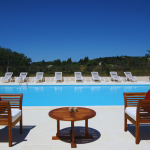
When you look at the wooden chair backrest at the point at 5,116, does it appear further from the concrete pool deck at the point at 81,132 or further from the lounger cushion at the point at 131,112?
the lounger cushion at the point at 131,112

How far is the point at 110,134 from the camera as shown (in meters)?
2.59

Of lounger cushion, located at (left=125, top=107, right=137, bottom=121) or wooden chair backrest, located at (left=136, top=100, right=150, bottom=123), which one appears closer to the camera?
wooden chair backrest, located at (left=136, top=100, right=150, bottom=123)

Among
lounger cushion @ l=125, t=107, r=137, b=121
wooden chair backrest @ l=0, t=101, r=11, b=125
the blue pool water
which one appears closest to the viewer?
wooden chair backrest @ l=0, t=101, r=11, b=125

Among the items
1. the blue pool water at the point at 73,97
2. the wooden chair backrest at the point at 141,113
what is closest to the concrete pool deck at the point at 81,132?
the wooden chair backrest at the point at 141,113

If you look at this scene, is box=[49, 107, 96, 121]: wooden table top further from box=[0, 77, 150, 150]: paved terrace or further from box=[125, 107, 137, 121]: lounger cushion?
box=[125, 107, 137, 121]: lounger cushion

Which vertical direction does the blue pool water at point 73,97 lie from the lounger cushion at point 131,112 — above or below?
below

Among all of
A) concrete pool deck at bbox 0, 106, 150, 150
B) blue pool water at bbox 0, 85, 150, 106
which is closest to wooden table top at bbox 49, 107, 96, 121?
concrete pool deck at bbox 0, 106, 150, 150

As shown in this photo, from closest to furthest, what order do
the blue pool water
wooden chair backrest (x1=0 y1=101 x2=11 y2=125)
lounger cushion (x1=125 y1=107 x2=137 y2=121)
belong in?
1. wooden chair backrest (x1=0 y1=101 x2=11 y2=125)
2. lounger cushion (x1=125 y1=107 x2=137 y2=121)
3. the blue pool water

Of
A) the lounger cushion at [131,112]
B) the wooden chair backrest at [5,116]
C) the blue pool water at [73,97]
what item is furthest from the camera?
the blue pool water at [73,97]

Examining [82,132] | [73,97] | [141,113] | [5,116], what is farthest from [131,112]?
[73,97]

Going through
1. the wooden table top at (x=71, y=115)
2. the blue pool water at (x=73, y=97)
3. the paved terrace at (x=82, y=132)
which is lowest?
the blue pool water at (x=73, y=97)

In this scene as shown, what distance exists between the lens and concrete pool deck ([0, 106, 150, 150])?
2195 millimetres

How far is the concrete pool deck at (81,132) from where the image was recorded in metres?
2.20

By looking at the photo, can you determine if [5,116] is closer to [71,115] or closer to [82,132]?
[71,115]
